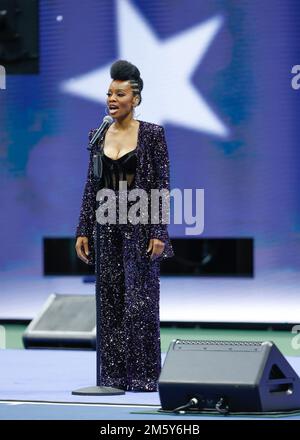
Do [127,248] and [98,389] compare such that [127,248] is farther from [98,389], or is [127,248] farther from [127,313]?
[98,389]

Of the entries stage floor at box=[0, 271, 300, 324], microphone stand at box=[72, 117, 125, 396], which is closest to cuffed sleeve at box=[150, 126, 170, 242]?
microphone stand at box=[72, 117, 125, 396]

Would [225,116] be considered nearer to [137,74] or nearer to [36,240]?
[36,240]

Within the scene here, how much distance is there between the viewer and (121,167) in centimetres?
678

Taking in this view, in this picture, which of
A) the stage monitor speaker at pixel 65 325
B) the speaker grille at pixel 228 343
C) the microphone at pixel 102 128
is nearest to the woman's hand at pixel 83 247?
the microphone at pixel 102 128

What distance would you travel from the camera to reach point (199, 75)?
391 inches

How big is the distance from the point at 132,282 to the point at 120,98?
0.99 metres

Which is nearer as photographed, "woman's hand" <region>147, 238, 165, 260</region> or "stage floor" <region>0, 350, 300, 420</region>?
"stage floor" <region>0, 350, 300, 420</region>

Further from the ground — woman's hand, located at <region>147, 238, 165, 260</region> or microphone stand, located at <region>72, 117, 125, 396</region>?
woman's hand, located at <region>147, 238, 165, 260</region>

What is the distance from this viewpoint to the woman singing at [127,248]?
6.78m

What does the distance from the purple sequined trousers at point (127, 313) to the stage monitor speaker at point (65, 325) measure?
83.3 inches

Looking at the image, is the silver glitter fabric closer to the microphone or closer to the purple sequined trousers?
the purple sequined trousers

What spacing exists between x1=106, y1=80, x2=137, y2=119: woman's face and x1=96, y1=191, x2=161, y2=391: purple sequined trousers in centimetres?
61

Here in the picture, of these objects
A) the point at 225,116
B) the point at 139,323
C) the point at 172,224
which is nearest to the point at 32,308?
the point at 172,224

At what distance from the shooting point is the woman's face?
6.78 metres
